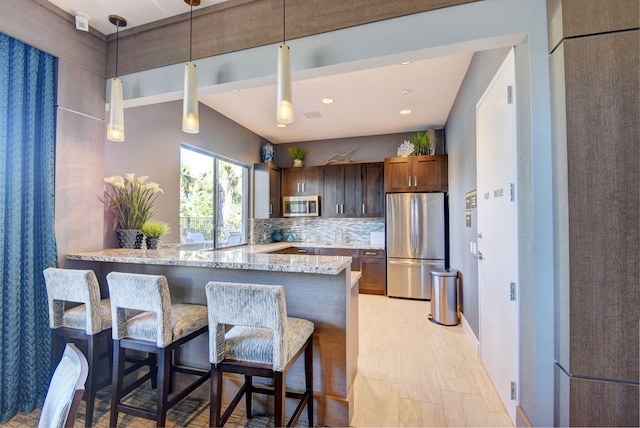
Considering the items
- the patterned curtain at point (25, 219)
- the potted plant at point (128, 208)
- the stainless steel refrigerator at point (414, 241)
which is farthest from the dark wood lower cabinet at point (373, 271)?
the patterned curtain at point (25, 219)

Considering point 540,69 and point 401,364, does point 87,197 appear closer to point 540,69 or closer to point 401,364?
point 401,364

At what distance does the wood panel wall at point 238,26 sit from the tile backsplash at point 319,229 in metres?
3.30

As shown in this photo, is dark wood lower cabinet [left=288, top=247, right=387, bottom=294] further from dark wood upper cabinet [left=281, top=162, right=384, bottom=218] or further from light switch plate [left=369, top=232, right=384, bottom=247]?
dark wood upper cabinet [left=281, top=162, right=384, bottom=218]

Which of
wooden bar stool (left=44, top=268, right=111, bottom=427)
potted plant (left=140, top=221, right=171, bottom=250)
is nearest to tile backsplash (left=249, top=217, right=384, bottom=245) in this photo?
potted plant (left=140, top=221, right=171, bottom=250)

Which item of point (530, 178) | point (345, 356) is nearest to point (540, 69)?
point (530, 178)

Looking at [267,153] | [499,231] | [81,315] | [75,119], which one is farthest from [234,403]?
[267,153]

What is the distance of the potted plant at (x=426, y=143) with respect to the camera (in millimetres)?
4766

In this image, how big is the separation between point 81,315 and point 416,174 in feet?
14.8

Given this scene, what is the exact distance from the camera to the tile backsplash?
5465 mm

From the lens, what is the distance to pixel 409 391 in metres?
2.21

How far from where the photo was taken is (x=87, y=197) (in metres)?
2.32

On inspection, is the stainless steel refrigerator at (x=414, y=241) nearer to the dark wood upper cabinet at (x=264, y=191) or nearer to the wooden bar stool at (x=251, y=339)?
the dark wood upper cabinet at (x=264, y=191)

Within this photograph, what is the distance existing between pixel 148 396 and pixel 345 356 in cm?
158

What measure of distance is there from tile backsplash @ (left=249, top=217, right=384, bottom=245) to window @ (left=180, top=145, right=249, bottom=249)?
462 mm
